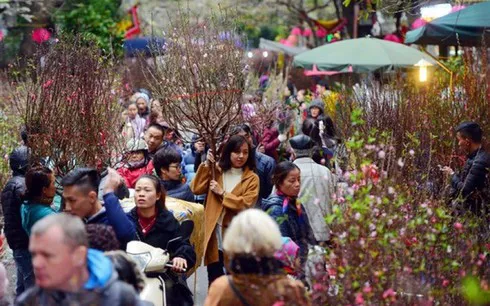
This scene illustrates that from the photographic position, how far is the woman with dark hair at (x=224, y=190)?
422 inches

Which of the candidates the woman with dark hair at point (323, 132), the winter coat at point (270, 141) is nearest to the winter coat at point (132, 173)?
the woman with dark hair at point (323, 132)

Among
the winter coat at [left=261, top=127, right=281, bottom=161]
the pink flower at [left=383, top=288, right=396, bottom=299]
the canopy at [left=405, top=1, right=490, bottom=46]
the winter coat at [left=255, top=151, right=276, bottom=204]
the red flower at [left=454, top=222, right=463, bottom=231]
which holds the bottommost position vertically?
the winter coat at [left=261, top=127, right=281, bottom=161]

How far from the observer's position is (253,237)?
19.1 feet

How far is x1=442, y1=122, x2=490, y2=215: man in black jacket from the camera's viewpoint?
1045 cm

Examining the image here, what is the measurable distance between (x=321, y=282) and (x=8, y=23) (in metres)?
25.9

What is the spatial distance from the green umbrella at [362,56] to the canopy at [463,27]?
7156mm

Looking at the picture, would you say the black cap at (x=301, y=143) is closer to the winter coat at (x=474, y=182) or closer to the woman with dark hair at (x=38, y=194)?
the winter coat at (x=474, y=182)

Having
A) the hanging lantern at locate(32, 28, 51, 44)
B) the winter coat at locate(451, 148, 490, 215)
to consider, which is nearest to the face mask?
the hanging lantern at locate(32, 28, 51, 44)

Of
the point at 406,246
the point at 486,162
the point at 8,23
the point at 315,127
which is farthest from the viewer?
the point at 8,23

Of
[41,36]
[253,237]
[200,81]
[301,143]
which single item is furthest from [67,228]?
[41,36]

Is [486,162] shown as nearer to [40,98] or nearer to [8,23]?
[40,98]

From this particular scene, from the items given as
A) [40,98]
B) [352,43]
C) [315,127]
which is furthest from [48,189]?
[352,43]

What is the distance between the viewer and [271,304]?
596 centimetres

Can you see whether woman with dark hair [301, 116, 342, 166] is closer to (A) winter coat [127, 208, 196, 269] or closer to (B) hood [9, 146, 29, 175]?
(B) hood [9, 146, 29, 175]
